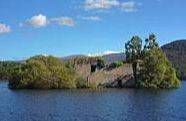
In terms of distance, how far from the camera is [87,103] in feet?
245

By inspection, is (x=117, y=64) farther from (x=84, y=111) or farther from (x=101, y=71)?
(x=84, y=111)

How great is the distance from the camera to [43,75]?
113812mm

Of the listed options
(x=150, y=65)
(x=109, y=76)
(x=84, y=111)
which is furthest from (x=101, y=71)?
(x=84, y=111)

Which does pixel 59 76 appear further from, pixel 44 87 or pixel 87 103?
pixel 87 103

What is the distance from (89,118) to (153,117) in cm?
759

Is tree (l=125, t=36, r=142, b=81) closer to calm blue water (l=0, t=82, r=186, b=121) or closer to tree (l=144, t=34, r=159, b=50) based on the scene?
tree (l=144, t=34, r=159, b=50)

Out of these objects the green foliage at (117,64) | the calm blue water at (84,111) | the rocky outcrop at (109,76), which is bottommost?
the calm blue water at (84,111)

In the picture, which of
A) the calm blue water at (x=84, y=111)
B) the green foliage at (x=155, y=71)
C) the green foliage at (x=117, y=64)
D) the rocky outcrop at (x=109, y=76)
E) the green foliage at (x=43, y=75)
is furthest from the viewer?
the green foliage at (x=117, y=64)

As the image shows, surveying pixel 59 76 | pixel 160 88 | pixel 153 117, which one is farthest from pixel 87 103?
pixel 160 88

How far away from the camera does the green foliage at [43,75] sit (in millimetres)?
114625

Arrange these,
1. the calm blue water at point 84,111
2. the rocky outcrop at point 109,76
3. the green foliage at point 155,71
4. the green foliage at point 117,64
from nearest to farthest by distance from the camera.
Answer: the calm blue water at point 84,111 < the green foliage at point 155,71 < the rocky outcrop at point 109,76 < the green foliage at point 117,64

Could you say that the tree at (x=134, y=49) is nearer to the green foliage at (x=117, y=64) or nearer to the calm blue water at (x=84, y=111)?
the green foliage at (x=117, y=64)

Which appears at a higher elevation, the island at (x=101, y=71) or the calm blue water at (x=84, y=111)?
the island at (x=101, y=71)

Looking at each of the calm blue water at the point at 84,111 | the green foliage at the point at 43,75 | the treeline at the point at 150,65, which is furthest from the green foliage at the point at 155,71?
the calm blue water at the point at 84,111
